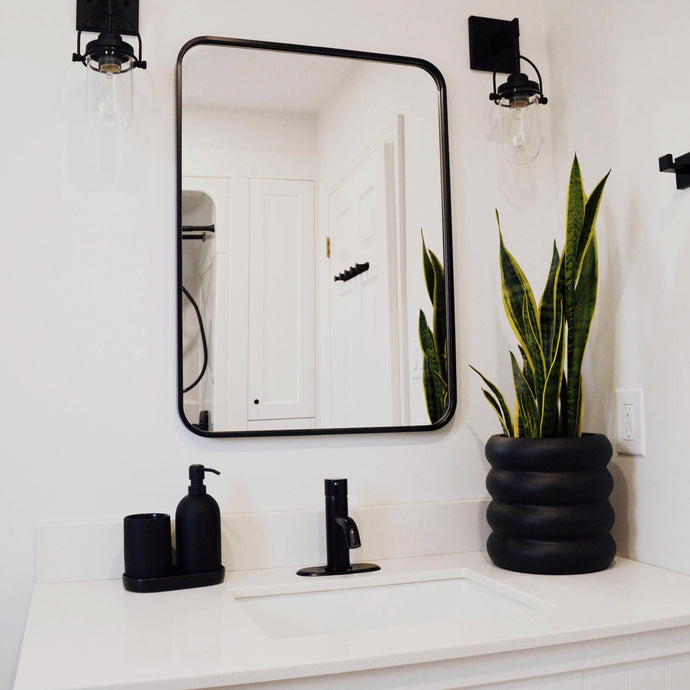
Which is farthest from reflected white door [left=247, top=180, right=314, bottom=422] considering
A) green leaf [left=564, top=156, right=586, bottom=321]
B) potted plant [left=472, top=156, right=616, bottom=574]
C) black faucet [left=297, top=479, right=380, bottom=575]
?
green leaf [left=564, top=156, right=586, bottom=321]

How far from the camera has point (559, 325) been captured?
1339mm

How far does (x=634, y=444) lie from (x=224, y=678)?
873mm

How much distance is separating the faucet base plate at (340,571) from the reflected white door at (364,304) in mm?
264

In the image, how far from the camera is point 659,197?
4.30 feet

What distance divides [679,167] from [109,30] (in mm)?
1013

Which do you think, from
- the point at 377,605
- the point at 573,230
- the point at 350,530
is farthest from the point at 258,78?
the point at 377,605

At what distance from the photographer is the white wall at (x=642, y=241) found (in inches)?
49.8

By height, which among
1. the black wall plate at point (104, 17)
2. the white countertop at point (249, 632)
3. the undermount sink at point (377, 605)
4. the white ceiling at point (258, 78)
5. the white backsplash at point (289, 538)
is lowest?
the undermount sink at point (377, 605)

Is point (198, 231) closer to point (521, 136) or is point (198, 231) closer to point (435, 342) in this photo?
point (435, 342)

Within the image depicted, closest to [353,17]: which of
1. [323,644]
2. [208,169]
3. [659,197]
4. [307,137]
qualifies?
[307,137]

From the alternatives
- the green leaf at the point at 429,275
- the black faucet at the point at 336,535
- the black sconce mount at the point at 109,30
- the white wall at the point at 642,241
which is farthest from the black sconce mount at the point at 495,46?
the black faucet at the point at 336,535

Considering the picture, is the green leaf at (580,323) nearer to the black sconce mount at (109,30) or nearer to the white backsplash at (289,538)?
the white backsplash at (289,538)

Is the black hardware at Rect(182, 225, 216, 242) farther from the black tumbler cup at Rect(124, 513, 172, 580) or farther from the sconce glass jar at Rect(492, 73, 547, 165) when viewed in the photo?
the sconce glass jar at Rect(492, 73, 547, 165)

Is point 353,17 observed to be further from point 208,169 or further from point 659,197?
point 659,197
